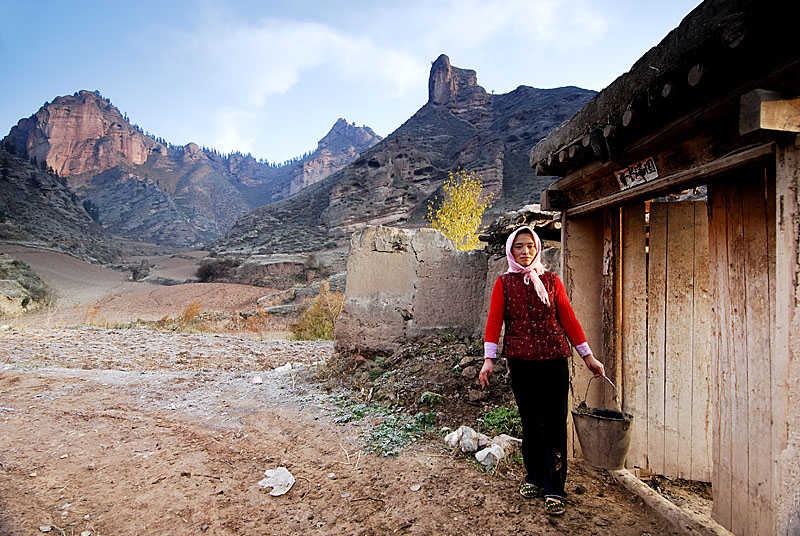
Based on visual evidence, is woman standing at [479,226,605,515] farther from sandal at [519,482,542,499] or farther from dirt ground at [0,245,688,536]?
dirt ground at [0,245,688,536]

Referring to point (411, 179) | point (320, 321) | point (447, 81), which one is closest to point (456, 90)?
point (447, 81)

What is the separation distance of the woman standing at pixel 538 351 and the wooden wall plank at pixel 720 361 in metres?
0.58

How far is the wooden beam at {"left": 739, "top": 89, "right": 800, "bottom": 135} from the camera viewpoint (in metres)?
1.49

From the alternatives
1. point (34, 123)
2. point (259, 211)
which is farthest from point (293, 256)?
point (34, 123)

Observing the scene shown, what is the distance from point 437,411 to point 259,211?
160 feet

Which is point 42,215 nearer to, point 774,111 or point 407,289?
point 407,289

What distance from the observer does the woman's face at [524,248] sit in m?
2.49

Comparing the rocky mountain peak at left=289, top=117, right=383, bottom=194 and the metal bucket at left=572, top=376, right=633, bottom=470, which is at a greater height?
the rocky mountain peak at left=289, top=117, right=383, bottom=194

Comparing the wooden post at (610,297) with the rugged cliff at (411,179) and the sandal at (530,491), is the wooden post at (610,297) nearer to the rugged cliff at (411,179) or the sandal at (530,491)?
the sandal at (530,491)

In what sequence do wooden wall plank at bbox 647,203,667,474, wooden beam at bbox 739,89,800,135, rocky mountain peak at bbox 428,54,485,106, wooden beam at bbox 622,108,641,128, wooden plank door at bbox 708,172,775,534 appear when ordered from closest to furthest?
1. wooden beam at bbox 739,89,800,135
2. wooden plank door at bbox 708,172,775,534
3. wooden beam at bbox 622,108,641,128
4. wooden wall plank at bbox 647,203,667,474
5. rocky mountain peak at bbox 428,54,485,106

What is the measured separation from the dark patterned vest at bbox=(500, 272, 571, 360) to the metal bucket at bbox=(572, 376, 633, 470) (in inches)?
16.4

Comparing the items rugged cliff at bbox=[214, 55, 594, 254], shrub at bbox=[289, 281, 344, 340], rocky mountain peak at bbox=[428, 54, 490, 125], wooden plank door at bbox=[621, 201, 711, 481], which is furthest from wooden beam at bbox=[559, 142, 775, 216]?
rocky mountain peak at bbox=[428, 54, 490, 125]

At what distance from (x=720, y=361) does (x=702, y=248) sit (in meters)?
1.14

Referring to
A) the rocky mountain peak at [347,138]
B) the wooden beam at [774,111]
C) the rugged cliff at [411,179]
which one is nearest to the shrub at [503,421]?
the wooden beam at [774,111]
